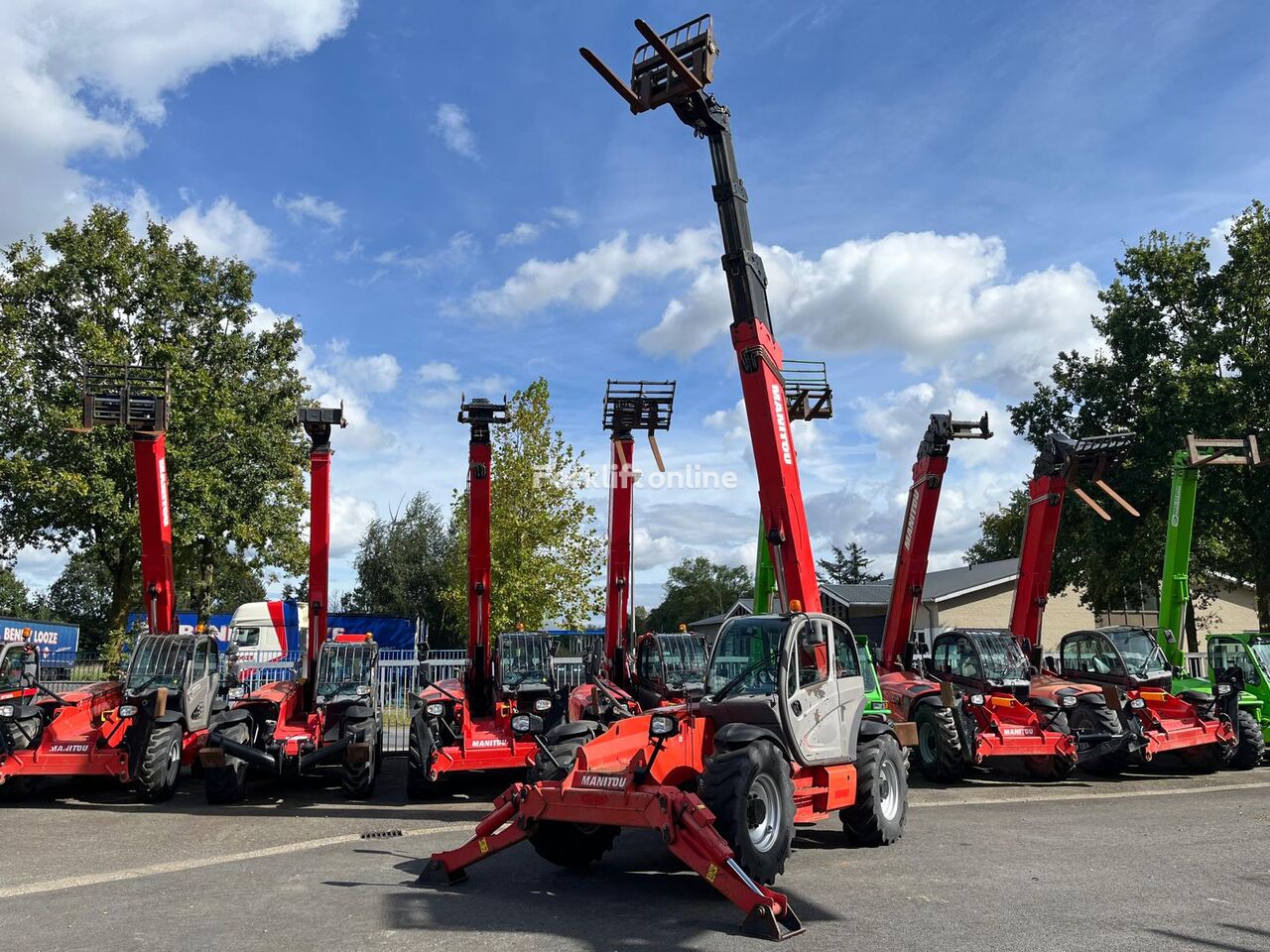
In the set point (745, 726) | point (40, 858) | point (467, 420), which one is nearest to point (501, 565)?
point (467, 420)

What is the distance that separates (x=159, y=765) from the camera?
43.5 ft

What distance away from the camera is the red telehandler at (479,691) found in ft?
43.6

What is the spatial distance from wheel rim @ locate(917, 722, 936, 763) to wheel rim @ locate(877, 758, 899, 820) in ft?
16.7

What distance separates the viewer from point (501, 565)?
29.8 meters

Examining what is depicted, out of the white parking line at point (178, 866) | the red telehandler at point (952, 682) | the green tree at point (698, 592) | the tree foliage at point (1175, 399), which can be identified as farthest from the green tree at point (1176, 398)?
the green tree at point (698, 592)

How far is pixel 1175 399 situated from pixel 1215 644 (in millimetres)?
11578

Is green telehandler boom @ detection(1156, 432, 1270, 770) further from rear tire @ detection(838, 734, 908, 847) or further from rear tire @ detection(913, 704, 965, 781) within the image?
rear tire @ detection(838, 734, 908, 847)

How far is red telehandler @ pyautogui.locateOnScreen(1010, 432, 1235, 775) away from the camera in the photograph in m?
15.2

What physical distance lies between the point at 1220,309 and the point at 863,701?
25.2 metres

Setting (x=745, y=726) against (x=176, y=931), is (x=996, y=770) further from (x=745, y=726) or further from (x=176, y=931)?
(x=176, y=931)

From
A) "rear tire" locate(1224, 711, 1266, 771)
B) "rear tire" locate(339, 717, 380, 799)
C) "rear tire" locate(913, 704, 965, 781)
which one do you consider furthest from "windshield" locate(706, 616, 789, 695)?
"rear tire" locate(1224, 711, 1266, 771)

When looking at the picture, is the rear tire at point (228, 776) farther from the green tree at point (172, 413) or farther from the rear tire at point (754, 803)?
the green tree at point (172, 413)

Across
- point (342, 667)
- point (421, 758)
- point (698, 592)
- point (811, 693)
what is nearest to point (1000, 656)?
point (811, 693)

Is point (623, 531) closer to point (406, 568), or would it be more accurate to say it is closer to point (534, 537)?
point (534, 537)
